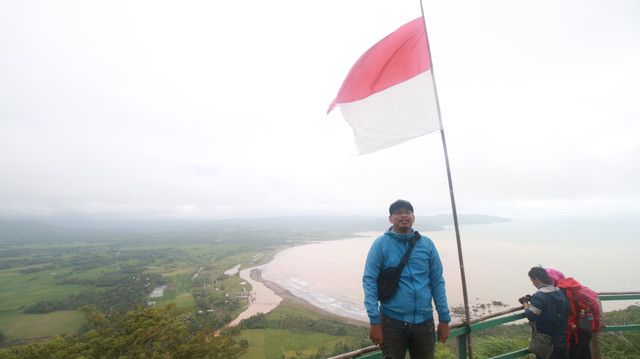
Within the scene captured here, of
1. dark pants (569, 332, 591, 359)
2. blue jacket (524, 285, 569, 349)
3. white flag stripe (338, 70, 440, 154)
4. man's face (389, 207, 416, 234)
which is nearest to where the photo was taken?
man's face (389, 207, 416, 234)

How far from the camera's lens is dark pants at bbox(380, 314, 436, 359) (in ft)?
6.47

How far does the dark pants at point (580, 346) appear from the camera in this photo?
8.34 ft

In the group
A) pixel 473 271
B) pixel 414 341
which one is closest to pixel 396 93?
pixel 414 341

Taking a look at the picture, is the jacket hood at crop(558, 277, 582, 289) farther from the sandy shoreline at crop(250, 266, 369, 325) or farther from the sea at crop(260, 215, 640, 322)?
the sandy shoreline at crop(250, 266, 369, 325)

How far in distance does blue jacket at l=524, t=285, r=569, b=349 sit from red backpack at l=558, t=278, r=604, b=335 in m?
0.22

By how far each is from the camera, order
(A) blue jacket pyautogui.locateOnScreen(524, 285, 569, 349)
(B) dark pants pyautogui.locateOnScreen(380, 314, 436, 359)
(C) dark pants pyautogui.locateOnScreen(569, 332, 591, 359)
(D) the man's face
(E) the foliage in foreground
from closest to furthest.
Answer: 1. (B) dark pants pyautogui.locateOnScreen(380, 314, 436, 359)
2. (D) the man's face
3. (A) blue jacket pyautogui.locateOnScreen(524, 285, 569, 349)
4. (C) dark pants pyautogui.locateOnScreen(569, 332, 591, 359)
5. (E) the foliage in foreground

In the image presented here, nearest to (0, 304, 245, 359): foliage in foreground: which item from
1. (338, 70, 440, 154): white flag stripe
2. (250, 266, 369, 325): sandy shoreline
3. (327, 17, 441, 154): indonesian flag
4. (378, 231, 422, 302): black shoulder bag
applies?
(378, 231, 422, 302): black shoulder bag

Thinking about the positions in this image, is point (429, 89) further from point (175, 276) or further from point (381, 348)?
point (175, 276)

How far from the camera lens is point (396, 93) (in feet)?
10.9

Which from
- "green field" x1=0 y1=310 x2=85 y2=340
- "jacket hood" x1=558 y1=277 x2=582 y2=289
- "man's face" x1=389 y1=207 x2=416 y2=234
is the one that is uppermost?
"man's face" x1=389 y1=207 x2=416 y2=234

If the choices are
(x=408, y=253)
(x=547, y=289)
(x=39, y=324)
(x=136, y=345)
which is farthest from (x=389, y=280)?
(x=39, y=324)

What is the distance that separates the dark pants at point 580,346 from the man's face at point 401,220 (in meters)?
2.15

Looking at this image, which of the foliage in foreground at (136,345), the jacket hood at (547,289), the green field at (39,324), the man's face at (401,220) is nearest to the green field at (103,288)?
the green field at (39,324)

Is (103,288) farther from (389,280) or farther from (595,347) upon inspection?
(595,347)
